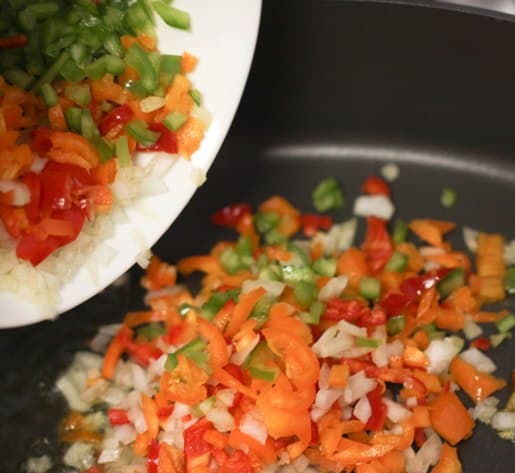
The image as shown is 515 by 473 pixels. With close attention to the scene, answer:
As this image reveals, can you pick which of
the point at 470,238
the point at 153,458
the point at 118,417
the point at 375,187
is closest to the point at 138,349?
the point at 118,417

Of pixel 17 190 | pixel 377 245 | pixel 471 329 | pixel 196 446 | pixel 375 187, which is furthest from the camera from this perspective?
pixel 375 187

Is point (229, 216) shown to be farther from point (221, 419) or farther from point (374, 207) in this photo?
point (221, 419)

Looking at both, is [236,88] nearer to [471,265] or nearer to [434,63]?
[434,63]

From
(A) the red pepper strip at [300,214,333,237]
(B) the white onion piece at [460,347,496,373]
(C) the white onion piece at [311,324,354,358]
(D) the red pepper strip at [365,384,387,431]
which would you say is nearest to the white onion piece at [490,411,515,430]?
(B) the white onion piece at [460,347,496,373]

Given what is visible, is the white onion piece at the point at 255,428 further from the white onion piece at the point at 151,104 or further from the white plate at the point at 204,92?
the white onion piece at the point at 151,104

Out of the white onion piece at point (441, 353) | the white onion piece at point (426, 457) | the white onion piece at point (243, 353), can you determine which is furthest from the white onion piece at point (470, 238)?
the white onion piece at point (243, 353)

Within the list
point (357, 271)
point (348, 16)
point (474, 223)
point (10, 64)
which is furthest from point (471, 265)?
point (10, 64)
